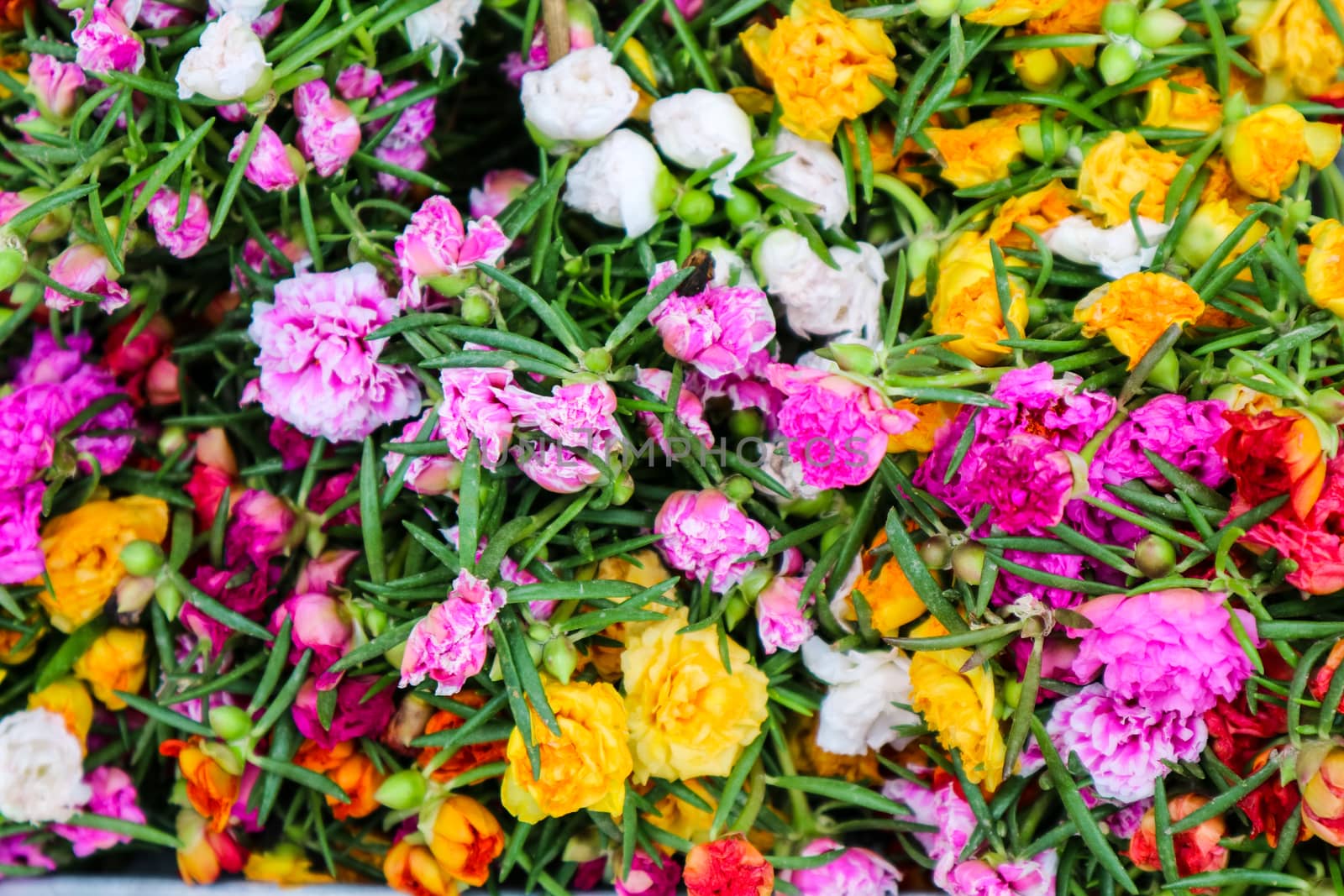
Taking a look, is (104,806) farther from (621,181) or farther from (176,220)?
(621,181)

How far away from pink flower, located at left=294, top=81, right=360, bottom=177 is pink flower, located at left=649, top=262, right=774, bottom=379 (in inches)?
9.7

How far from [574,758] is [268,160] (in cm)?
45

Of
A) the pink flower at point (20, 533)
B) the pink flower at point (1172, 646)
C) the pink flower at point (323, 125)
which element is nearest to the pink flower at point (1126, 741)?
the pink flower at point (1172, 646)

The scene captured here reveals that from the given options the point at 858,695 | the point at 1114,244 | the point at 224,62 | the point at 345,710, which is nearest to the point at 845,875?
the point at 858,695

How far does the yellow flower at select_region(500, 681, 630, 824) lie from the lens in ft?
2.12

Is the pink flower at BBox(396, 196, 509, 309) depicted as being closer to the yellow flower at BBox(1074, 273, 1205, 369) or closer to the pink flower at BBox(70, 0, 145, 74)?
the pink flower at BBox(70, 0, 145, 74)

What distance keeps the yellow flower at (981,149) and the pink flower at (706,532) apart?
0.29m

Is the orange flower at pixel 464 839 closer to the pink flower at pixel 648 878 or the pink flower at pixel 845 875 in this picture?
the pink flower at pixel 648 878

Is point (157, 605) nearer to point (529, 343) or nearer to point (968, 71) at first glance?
point (529, 343)

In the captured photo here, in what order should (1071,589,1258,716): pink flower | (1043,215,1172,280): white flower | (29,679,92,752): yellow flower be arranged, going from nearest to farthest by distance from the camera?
1. (1071,589,1258,716): pink flower
2. (1043,215,1172,280): white flower
3. (29,679,92,752): yellow flower

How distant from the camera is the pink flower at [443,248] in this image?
0.65m

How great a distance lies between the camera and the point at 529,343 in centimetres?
63

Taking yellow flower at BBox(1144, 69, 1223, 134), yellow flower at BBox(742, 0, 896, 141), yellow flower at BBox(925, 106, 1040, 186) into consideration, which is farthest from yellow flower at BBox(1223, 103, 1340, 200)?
yellow flower at BBox(742, 0, 896, 141)

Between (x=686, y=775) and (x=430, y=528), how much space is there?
0.25 meters
